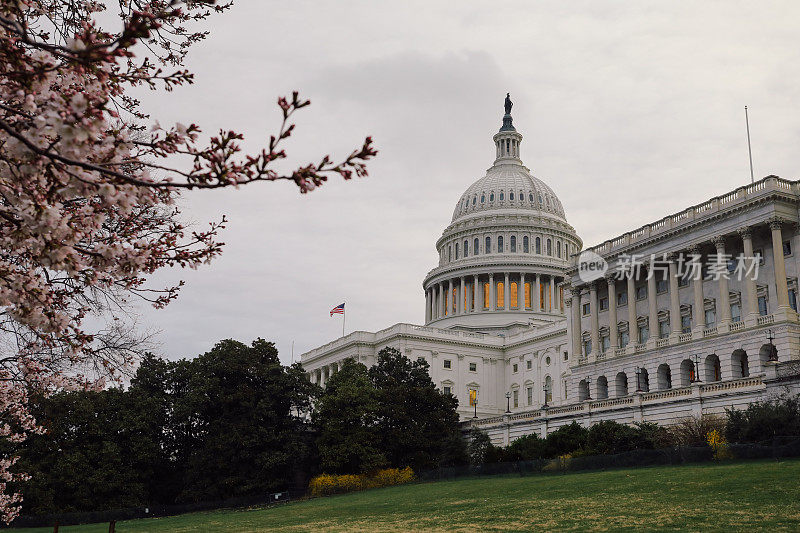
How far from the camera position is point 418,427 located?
72.2 meters

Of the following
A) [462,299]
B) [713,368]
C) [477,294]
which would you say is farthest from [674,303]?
[462,299]

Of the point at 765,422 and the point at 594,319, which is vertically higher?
the point at 594,319

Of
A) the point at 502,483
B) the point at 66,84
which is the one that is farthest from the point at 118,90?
the point at 502,483

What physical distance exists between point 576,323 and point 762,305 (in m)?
23.1

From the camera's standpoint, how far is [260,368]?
7650 cm

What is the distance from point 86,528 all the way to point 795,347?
54.1 metres

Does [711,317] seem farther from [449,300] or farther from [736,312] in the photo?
[449,300]

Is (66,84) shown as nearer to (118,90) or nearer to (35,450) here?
(118,90)

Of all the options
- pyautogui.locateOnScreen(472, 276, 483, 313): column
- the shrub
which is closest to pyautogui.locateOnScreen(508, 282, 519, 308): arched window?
pyautogui.locateOnScreen(472, 276, 483, 313): column

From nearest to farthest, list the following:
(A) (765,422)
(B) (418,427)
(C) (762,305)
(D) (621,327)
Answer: (A) (765,422) < (C) (762,305) < (B) (418,427) < (D) (621,327)

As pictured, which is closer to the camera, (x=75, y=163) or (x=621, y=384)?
(x=75, y=163)

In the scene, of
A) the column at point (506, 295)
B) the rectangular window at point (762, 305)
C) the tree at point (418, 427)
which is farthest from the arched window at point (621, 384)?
the column at point (506, 295)

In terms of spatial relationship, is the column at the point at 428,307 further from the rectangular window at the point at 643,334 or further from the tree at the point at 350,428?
the tree at the point at 350,428

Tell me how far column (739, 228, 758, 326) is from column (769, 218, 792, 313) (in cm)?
182
